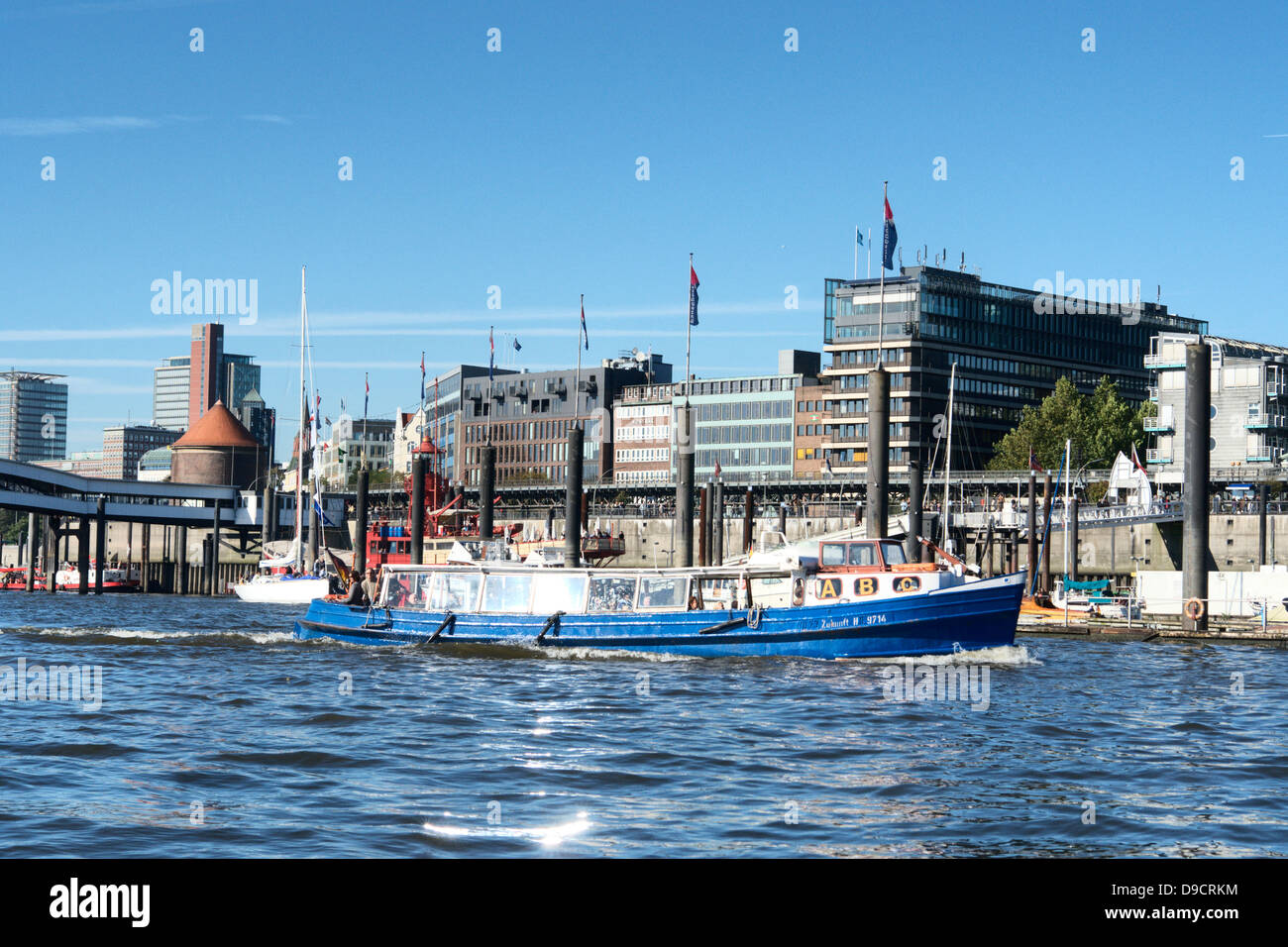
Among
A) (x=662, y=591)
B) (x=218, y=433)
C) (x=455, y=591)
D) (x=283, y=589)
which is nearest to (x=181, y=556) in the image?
(x=218, y=433)

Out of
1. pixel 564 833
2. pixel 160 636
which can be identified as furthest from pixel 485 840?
pixel 160 636

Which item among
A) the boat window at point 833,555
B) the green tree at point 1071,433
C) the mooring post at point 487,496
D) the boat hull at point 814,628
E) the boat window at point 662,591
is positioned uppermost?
the green tree at point 1071,433

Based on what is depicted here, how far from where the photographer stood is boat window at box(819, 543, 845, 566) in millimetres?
40906

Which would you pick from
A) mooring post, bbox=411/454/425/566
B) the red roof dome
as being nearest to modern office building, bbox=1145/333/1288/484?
mooring post, bbox=411/454/425/566

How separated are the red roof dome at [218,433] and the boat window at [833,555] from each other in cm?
15450

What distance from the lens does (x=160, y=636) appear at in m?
48.9

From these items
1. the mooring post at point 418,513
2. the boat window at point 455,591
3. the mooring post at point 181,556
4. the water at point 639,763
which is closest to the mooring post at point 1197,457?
the water at point 639,763

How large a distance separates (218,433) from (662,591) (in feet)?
506

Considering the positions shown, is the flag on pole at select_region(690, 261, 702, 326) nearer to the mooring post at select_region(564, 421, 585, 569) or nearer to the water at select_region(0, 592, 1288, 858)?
the mooring post at select_region(564, 421, 585, 569)

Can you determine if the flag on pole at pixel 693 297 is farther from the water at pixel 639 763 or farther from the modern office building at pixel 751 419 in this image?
the modern office building at pixel 751 419

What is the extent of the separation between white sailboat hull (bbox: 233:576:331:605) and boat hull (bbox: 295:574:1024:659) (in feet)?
173

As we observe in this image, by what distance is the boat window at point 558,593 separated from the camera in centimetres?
4275

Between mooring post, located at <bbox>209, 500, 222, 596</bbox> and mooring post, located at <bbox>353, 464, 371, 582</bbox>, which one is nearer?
mooring post, located at <bbox>353, 464, 371, 582</bbox>
